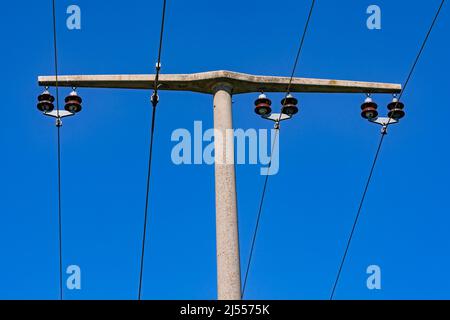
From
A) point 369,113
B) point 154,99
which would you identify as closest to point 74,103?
point 154,99

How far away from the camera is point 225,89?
13.9 metres

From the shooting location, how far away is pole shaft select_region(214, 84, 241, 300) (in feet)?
40.8

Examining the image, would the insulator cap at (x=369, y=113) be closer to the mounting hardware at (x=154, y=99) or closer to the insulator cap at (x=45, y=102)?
the mounting hardware at (x=154, y=99)

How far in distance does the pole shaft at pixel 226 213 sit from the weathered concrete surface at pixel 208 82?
609 millimetres

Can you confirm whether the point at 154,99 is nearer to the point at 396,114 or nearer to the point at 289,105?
the point at 289,105

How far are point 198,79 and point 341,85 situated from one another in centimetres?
197

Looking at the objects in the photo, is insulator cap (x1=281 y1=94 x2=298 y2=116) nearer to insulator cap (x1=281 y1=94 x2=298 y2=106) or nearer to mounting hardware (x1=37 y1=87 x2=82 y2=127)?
insulator cap (x1=281 y1=94 x2=298 y2=106)

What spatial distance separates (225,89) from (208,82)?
0.83 ft

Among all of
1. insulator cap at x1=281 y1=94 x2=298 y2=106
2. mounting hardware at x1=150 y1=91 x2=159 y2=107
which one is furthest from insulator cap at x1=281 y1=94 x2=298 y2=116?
mounting hardware at x1=150 y1=91 x2=159 y2=107

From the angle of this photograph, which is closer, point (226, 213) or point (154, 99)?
point (226, 213)

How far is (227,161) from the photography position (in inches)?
511

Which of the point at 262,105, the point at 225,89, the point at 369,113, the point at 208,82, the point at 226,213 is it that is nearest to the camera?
the point at 226,213
